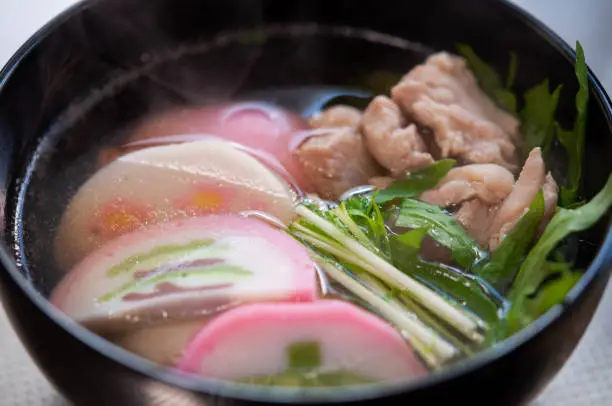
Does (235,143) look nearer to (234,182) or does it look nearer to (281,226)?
(234,182)

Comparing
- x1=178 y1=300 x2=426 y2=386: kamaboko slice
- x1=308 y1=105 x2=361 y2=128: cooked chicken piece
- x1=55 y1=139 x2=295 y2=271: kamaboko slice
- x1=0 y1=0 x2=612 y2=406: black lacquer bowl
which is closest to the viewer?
x1=0 y1=0 x2=612 y2=406: black lacquer bowl

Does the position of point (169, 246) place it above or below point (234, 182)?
below

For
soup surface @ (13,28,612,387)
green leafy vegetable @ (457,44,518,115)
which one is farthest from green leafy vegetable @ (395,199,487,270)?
green leafy vegetable @ (457,44,518,115)

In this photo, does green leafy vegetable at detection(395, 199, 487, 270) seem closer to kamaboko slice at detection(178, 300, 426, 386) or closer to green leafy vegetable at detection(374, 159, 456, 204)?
green leafy vegetable at detection(374, 159, 456, 204)

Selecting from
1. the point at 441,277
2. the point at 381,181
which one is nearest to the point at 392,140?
the point at 381,181

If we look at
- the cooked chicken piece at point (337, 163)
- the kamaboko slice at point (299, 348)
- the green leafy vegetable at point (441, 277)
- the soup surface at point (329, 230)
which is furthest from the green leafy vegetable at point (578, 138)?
the kamaboko slice at point (299, 348)

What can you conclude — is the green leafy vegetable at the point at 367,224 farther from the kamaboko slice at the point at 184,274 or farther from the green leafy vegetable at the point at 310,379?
the green leafy vegetable at the point at 310,379

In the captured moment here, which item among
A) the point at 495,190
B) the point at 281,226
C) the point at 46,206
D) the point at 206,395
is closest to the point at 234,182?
the point at 281,226

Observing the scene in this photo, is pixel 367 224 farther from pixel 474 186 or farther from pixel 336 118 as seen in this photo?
pixel 336 118
